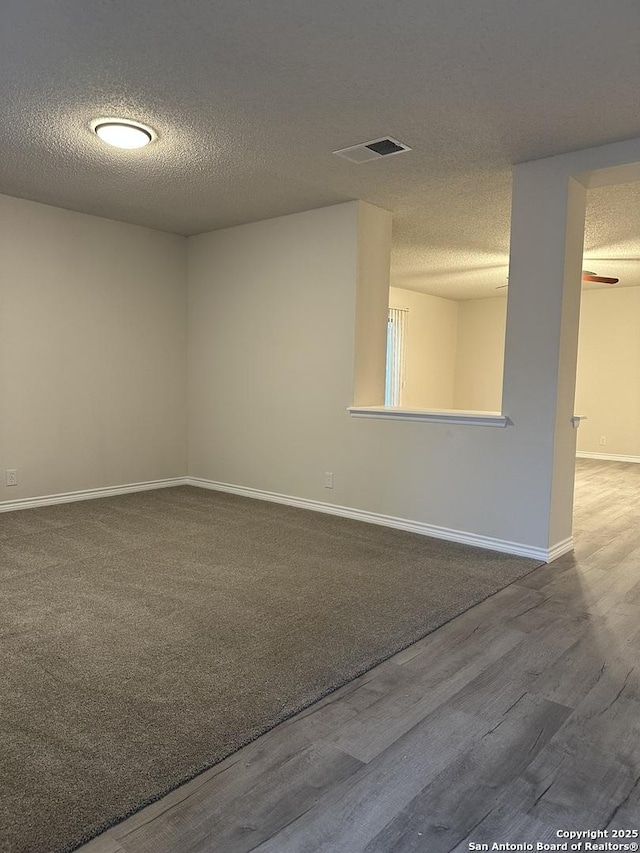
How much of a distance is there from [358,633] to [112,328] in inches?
153

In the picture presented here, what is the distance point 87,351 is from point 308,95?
3223 millimetres

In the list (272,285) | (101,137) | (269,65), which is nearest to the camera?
(269,65)

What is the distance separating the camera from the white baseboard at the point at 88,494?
475 cm

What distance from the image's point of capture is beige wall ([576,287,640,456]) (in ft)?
26.5

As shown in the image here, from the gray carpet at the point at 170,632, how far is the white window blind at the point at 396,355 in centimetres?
470

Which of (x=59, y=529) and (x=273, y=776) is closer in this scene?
(x=273, y=776)

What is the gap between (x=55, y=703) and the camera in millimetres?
1985

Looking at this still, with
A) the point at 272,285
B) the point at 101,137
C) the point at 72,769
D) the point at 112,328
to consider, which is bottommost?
the point at 72,769

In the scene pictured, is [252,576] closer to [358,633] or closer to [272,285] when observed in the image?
[358,633]

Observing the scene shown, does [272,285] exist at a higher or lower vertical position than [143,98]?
lower

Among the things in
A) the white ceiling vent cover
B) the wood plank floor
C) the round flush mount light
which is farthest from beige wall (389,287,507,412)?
the wood plank floor

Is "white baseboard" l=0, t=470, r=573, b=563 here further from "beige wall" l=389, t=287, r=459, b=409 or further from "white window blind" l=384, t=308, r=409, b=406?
"beige wall" l=389, t=287, r=459, b=409

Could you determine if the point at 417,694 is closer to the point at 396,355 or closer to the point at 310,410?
the point at 310,410

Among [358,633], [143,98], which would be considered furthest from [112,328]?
[358,633]
